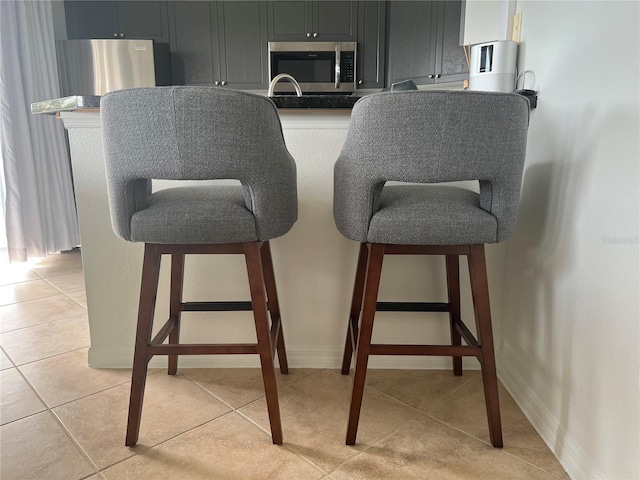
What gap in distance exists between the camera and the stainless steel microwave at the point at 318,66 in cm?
355

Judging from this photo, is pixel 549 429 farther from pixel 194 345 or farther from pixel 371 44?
pixel 371 44

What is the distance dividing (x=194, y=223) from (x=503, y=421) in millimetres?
1068

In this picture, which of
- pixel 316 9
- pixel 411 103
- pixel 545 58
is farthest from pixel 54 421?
pixel 316 9

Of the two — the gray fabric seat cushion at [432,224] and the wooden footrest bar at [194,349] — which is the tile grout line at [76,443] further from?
the gray fabric seat cushion at [432,224]

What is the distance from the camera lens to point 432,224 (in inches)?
40.5

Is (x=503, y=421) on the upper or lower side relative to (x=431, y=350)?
lower

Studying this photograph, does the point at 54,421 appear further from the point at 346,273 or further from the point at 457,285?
the point at 457,285

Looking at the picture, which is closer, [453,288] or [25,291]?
[453,288]

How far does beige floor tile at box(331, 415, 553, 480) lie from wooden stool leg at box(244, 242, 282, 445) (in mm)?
248

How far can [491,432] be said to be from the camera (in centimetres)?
119

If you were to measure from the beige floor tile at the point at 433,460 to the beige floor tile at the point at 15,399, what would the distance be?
99 cm

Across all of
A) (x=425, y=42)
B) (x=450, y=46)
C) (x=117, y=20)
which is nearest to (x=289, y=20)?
(x=425, y=42)

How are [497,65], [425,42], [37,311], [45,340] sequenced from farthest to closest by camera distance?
[425,42] → [37,311] → [45,340] → [497,65]

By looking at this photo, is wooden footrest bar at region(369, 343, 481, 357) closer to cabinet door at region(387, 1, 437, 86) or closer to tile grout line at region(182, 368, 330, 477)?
tile grout line at region(182, 368, 330, 477)
